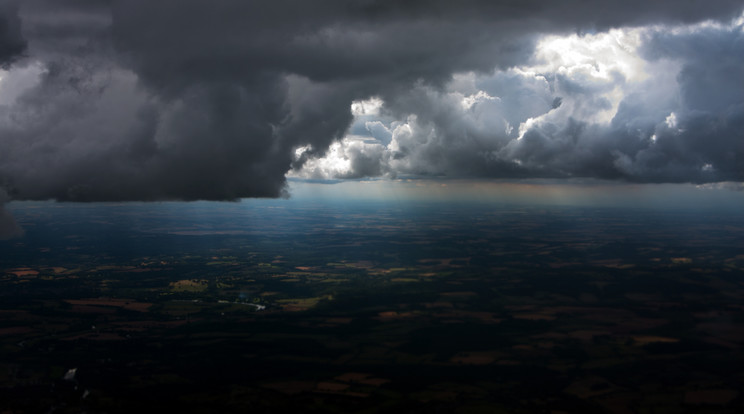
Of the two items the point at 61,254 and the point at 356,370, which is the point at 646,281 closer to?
the point at 356,370

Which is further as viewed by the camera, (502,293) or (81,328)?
(502,293)

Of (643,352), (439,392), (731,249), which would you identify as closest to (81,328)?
(439,392)

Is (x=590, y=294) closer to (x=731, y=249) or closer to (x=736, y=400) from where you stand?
(x=736, y=400)

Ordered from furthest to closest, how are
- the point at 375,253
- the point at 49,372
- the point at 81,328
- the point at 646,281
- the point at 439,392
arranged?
the point at 375,253
the point at 646,281
the point at 81,328
the point at 49,372
the point at 439,392

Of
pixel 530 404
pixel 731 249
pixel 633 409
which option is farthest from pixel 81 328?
pixel 731 249

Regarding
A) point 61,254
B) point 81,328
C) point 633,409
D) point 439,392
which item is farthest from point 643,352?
point 61,254

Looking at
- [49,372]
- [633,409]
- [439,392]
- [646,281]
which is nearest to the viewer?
[633,409]

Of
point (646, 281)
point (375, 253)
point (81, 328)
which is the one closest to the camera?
point (81, 328)

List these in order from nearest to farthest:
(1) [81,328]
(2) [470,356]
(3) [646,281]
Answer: (2) [470,356] < (1) [81,328] < (3) [646,281]

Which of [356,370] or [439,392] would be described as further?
[356,370]
